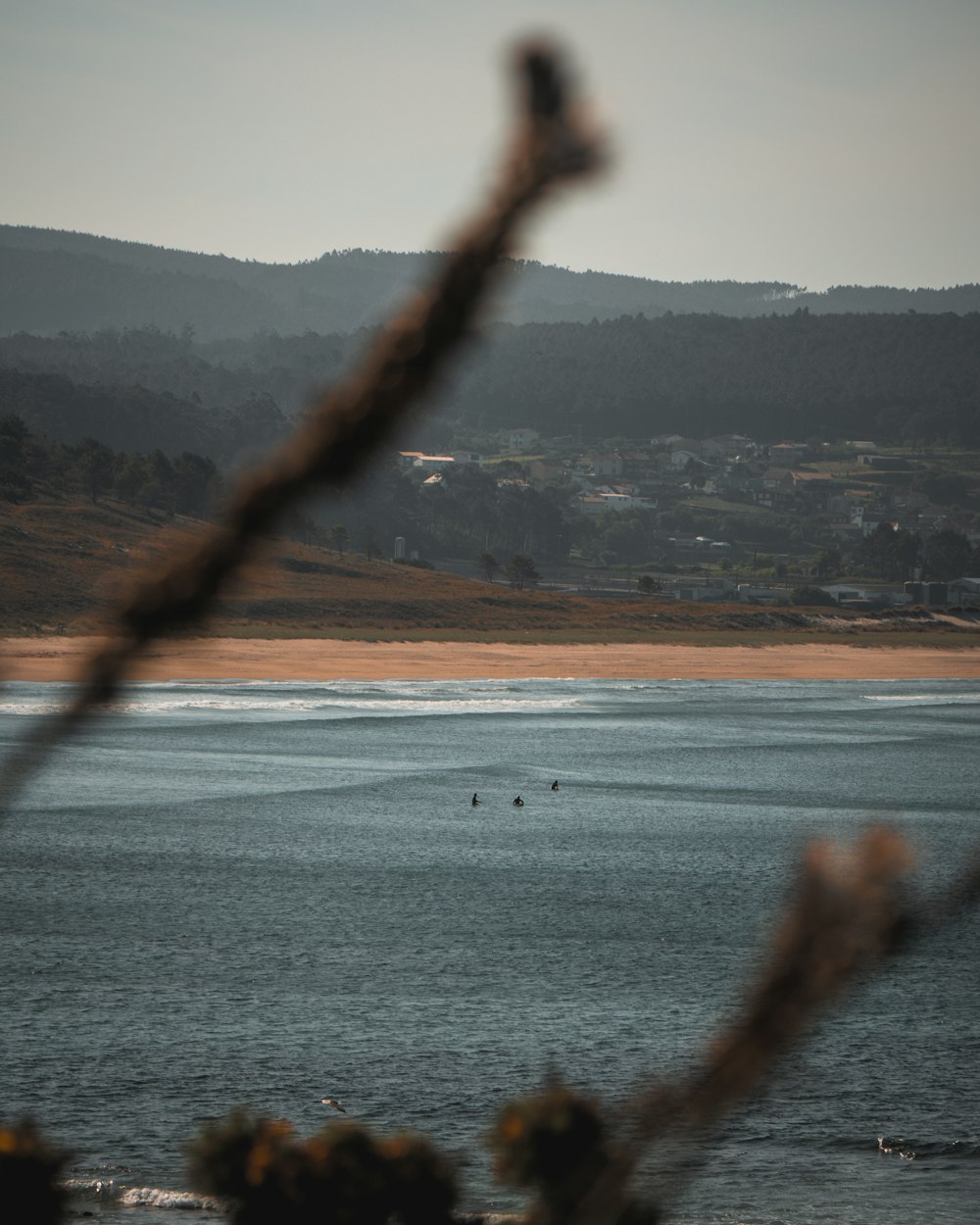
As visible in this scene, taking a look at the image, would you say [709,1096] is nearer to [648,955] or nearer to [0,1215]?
[0,1215]

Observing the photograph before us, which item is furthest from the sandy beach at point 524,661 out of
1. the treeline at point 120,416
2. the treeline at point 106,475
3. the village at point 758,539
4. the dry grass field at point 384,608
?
the treeline at point 120,416

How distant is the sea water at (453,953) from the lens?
15172 millimetres

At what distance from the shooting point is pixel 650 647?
84.6 meters

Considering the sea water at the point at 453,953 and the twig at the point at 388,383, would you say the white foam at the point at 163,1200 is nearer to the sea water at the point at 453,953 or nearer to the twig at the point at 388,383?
the sea water at the point at 453,953

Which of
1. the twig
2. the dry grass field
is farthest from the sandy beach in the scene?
the twig

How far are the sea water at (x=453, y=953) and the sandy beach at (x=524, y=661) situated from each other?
1618 cm

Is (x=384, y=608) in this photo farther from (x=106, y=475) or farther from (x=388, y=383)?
(x=388, y=383)

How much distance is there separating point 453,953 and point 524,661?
53.1 meters

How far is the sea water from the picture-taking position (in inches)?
597

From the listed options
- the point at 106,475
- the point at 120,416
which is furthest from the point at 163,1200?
the point at 120,416

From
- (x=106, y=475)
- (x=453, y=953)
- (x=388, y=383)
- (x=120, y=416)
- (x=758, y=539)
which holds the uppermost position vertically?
(x=120, y=416)

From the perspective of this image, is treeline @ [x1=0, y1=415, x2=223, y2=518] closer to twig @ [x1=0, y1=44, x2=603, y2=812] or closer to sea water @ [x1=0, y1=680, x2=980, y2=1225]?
sea water @ [x1=0, y1=680, x2=980, y2=1225]

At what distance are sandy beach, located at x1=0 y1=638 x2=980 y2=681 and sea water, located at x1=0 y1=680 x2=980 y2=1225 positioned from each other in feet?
53.1

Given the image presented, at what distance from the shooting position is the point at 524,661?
7644cm
